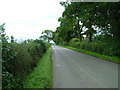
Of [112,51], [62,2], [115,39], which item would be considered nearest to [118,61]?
[112,51]

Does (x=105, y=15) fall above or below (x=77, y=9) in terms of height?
below

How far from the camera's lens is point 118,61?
8.21 m

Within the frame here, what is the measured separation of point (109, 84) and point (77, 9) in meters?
10.5

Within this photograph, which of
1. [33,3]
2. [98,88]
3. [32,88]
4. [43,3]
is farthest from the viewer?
[43,3]

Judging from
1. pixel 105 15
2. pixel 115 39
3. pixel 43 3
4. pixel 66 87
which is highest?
pixel 43 3

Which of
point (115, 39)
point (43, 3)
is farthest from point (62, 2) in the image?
point (115, 39)

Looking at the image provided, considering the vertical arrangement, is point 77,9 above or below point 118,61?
above

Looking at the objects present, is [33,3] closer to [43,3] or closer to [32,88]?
[43,3]

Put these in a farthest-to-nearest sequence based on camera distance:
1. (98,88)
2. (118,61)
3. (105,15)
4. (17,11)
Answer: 1. (105,15)
2. (118,61)
3. (17,11)
4. (98,88)

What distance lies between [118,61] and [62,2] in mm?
10399

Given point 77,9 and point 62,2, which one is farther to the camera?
point 62,2

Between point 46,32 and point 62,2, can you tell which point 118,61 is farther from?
point 46,32

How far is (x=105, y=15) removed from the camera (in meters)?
11.8

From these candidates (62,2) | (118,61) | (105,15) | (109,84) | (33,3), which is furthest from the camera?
(62,2)
